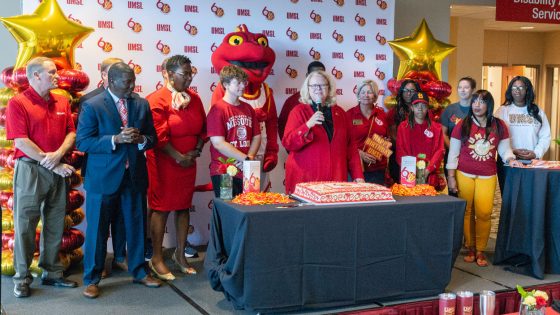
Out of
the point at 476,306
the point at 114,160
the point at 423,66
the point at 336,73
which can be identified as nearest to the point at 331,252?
the point at 476,306

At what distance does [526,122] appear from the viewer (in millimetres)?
4902

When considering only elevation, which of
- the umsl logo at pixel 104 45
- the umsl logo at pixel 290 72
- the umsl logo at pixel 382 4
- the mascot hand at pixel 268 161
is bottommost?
the mascot hand at pixel 268 161

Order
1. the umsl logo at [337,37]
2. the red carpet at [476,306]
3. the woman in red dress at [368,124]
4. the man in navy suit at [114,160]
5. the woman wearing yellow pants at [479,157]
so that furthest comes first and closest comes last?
1. the umsl logo at [337,37]
2. the woman in red dress at [368,124]
3. the woman wearing yellow pants at [479,157]
4. the man in navy suit at [114,160]
5. the red carpet at [476,306]

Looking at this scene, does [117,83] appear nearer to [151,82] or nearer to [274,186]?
[151,82]

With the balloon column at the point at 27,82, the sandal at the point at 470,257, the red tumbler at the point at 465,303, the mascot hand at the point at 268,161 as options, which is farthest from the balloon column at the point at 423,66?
the red tumbler at the point at 465,303

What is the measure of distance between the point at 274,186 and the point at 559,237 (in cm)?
237

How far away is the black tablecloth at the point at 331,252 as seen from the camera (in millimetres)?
3449

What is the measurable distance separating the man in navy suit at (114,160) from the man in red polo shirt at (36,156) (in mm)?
260

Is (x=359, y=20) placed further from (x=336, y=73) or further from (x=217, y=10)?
(x=217, y=10)

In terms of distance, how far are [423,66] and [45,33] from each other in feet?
10.5

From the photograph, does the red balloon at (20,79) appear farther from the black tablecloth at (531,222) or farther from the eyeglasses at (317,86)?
the black tablecloth at (531,222)

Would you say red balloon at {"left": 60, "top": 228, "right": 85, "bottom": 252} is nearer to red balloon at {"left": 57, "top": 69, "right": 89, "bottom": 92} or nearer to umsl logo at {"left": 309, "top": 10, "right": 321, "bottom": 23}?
red balloon at {"left": 57, "top": 69, "right": 89, "bottom": 92}

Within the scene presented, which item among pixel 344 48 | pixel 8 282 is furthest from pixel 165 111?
pixel 344 48

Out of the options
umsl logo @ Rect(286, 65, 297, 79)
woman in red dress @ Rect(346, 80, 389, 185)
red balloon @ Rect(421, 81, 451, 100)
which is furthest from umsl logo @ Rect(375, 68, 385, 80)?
woman in red dress @ Rect(346, 80, 389, 185)
